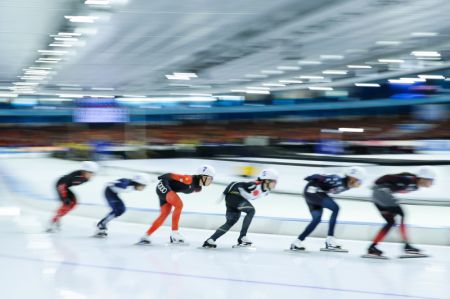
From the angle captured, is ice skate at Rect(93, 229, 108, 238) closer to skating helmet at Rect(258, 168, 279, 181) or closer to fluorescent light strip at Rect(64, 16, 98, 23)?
skating helmet at Rect(258, 168, 279, 181)

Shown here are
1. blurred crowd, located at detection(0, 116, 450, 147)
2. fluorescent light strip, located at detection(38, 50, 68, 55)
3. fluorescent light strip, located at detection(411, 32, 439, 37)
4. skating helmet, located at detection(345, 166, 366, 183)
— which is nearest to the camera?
skating helmet, located at detection(345, 166, 366, 183)

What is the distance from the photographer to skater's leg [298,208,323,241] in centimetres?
704

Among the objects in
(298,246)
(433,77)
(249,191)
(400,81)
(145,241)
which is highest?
(433,77)

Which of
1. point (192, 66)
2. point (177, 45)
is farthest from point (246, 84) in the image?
point (177, 45)

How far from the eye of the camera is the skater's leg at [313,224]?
704cm

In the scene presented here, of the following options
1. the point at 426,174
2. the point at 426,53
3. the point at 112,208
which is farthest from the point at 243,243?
the point at 426,53

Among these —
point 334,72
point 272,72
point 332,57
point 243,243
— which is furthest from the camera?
point 334,72

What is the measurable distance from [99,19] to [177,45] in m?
4.16

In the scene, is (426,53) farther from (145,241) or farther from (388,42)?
(145,241)

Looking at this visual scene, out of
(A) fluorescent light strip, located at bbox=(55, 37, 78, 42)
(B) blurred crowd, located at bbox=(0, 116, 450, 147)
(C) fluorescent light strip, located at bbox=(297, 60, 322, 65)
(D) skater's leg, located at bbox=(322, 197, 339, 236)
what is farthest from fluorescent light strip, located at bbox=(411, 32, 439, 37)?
(B) blurred crowd, located at bbox=(0, 116, 450, 147)

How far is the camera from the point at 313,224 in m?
7.07

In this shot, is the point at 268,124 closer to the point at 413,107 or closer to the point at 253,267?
the point at 413,107

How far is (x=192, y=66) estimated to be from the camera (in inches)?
835

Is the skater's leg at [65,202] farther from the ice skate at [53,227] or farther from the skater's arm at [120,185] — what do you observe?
the skater's arm at [120,185]
